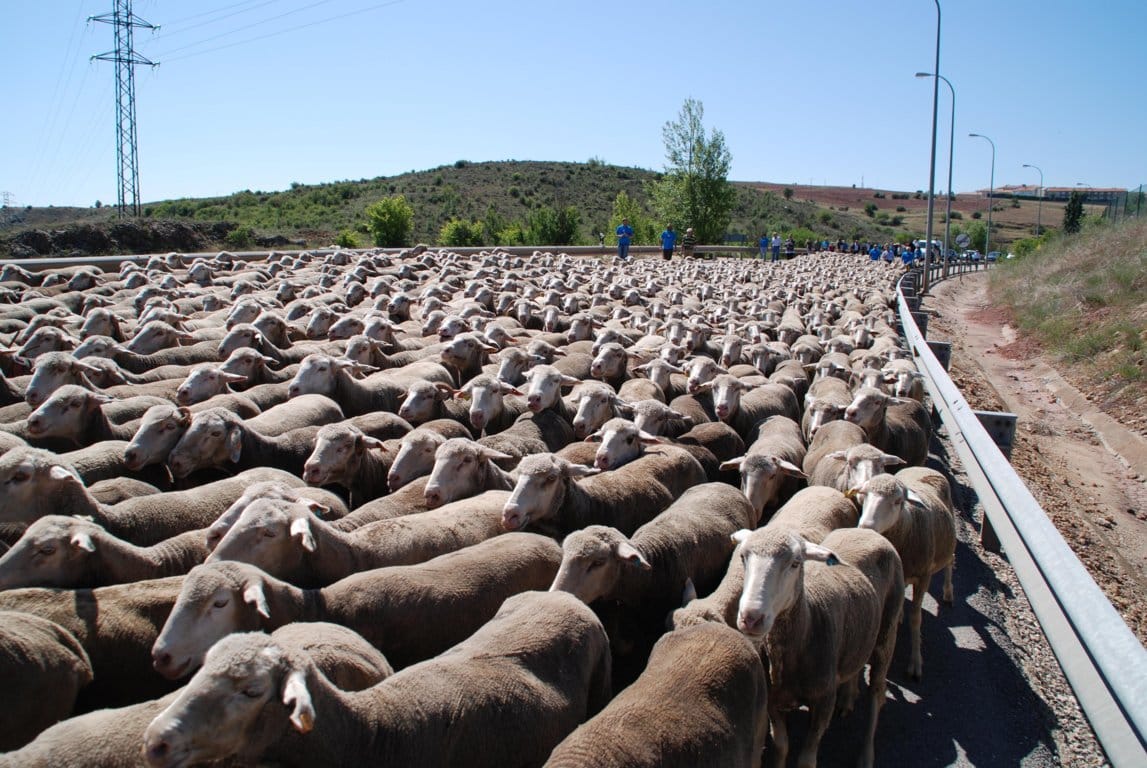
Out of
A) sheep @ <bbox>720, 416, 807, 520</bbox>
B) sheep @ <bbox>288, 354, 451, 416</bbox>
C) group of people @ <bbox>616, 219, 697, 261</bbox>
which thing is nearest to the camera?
sheep @ <bbox>720, 416, 807, 520</bbox>

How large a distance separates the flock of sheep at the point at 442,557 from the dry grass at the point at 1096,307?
29.0ft

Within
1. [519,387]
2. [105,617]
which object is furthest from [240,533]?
[519,387]

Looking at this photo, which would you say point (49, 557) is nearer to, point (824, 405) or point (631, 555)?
point (631, 555)

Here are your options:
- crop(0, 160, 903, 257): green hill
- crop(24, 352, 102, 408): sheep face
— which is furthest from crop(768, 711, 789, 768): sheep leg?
crop(0, 160, 903, 257): green hill

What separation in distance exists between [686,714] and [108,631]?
2.88 m

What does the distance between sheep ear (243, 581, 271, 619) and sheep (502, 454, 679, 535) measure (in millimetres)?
1895

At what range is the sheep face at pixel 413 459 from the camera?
643 centimetres

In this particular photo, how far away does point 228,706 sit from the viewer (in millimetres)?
2953

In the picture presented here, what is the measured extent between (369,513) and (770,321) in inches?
460

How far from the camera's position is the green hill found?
52938 millimetres

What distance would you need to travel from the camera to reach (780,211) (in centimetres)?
10006

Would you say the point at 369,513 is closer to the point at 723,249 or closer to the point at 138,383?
the point at 138,383

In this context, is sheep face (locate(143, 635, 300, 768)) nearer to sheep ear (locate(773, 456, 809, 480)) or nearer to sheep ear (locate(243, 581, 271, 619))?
sheep ear (locate(243, 581, 271, 619))

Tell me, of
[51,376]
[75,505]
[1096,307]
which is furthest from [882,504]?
[1096,307]
